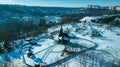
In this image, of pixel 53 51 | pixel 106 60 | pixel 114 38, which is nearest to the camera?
pixel 106 60

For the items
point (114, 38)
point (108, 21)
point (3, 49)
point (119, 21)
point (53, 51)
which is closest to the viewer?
point (53, 51)

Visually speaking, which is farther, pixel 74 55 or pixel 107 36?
pixel 107 36

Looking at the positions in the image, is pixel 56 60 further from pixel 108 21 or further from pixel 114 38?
pixel 108 21

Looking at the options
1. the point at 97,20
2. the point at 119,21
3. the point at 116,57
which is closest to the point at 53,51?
the point at 116,57

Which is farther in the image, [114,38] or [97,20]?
[97,20]

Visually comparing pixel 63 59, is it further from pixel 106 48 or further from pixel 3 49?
pixel 3 49

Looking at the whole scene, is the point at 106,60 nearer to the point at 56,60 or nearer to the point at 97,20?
the point at 56,60

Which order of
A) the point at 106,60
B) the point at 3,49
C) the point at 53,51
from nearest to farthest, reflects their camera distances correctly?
1. the point at 106,60
2. the point at 53,51
3. the point at 3,49

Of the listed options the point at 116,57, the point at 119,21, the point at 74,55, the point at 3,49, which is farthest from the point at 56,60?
the point at 119,21

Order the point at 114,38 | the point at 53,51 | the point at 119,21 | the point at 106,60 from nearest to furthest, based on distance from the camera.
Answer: the point at 106,60 < the point at 53,51 < the point at 114,38 < the point at 119,21
